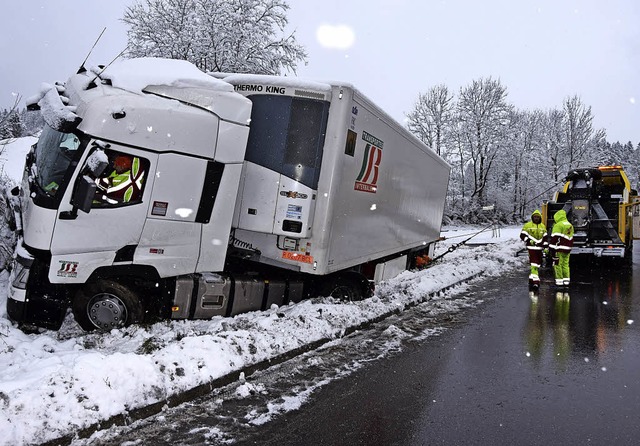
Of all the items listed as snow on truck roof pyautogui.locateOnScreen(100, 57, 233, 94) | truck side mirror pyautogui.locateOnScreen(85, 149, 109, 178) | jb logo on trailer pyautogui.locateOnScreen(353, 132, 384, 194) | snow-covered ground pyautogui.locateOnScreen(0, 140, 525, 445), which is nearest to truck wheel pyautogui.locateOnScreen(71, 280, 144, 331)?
snow-covered ground pyautogui.locateOnScreen(0, 140, 525, 445)

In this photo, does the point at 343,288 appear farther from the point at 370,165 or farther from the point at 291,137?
the point at 291,137

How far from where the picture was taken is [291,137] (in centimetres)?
621

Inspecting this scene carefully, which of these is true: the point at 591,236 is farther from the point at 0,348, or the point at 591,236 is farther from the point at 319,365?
the point at 0,348

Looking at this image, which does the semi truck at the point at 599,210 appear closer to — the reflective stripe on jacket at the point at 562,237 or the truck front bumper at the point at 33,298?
the reflective stripe on jacket at the point at 562,237

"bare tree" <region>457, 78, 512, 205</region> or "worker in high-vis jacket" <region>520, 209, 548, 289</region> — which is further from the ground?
"bare tree" <region>457, 78, 512, 205</region>

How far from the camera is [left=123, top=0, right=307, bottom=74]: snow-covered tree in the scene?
55.3 ft

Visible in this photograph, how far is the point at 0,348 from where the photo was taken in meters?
4.58

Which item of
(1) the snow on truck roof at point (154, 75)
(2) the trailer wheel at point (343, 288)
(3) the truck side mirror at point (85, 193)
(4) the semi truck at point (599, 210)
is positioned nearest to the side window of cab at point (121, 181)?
(3) the truck side mirror at point (85, 193)

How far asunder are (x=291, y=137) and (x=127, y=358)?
11.2 ft

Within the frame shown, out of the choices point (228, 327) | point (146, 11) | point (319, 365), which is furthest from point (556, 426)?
point (146, 11)

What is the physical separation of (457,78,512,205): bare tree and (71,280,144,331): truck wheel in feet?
137

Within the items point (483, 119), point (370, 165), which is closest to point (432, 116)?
point (483, 119)

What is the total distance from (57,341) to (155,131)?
8.25 feet

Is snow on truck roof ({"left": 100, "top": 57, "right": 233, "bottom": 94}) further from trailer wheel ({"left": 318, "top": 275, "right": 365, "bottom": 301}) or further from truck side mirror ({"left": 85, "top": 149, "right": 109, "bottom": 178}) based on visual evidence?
trailer wheel ({"left": 318, "top": 275, "right": 365, "bottom": 301})
